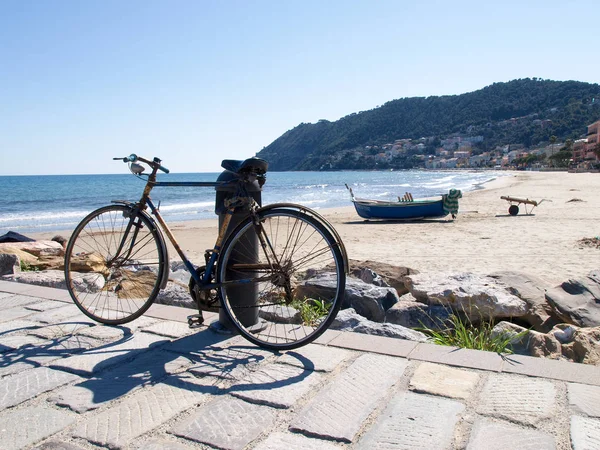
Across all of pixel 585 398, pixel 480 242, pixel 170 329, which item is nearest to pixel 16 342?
pixel 170 329

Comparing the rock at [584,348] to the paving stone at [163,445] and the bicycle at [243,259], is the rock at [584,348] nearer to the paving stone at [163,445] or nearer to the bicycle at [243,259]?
the bicycle at [243,259]

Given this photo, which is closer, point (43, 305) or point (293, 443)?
point (293, 443)

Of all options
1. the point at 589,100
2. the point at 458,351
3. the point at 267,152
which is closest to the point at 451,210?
the point at 458,351

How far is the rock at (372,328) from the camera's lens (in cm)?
331

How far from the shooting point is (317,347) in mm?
2879

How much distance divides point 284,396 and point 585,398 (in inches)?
50.8

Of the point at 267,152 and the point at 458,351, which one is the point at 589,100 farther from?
the point at 458,351

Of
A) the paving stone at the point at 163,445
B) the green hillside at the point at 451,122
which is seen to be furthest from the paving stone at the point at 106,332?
the green hillside at the point at 451,122

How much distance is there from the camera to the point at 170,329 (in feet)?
10.9

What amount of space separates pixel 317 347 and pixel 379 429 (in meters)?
0.98

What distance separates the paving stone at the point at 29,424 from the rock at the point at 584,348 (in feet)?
9.34

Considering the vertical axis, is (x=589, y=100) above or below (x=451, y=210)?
above

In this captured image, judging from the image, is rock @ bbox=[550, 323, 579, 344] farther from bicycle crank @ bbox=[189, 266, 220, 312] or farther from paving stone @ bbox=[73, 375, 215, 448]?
paving stone @ bbox=[73, 375, 215, 448]

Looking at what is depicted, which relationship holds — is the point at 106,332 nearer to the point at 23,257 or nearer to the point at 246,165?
the point at 246,165
